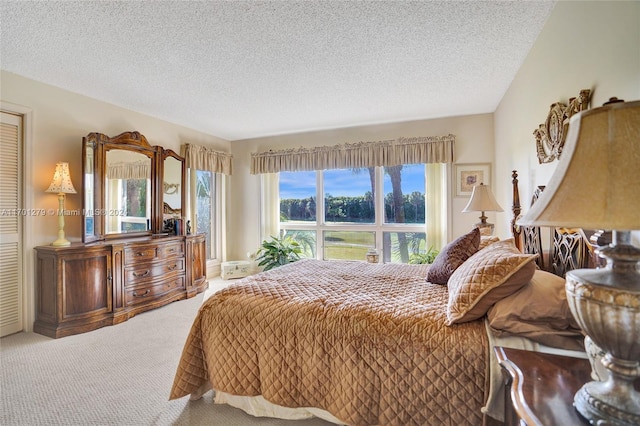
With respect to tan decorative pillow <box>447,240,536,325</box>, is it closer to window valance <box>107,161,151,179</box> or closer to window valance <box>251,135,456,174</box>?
window valance <box>251,135,456,174</box>

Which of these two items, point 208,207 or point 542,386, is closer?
point 542,386

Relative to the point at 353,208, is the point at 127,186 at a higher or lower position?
higher

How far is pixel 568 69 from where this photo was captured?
5.52 ft

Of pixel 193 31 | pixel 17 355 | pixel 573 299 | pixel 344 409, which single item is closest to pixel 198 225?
pixel 17 355

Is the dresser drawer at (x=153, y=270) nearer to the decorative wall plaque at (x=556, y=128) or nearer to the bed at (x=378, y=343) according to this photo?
the bed at (x=378, y=343)

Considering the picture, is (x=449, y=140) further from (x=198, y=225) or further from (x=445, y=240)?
(x=198, y=225)

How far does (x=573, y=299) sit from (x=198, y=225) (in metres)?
5.00

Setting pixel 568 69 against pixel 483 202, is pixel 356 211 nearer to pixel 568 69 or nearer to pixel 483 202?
pixel 483 202

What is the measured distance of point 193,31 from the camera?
2104mm

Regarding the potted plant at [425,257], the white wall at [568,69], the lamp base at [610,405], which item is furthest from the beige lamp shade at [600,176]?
the potted plant at [425,257]

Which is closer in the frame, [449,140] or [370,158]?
[449,140]

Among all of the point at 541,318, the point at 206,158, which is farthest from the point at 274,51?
the point at 206,158

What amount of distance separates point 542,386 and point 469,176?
362 cm

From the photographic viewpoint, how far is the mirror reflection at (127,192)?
3436 mm
